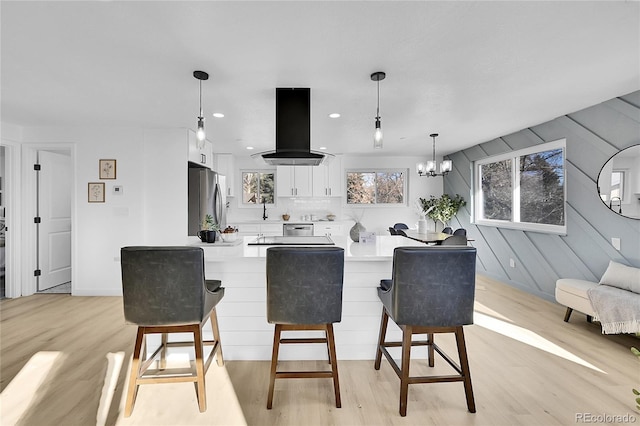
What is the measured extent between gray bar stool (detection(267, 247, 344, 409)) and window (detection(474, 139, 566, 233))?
11.7 feet

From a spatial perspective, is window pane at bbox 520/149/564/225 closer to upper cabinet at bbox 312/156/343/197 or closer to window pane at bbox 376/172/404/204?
window pane at bbox 376/172/404/204

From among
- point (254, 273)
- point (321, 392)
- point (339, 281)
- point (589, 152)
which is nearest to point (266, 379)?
point (321, 392)

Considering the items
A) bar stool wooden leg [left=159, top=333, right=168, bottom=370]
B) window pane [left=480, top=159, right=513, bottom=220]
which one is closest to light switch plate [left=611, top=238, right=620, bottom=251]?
window pane [left=480, top=159, right=513, bottom=220]

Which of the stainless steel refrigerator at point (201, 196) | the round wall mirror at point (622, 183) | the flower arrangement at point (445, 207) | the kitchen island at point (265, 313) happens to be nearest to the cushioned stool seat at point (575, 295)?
the round wall mirror at point (622, 183)

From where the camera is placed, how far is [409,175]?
704 cm

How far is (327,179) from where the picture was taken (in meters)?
6.78

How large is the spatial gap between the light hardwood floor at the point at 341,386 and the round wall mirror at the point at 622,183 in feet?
4.13

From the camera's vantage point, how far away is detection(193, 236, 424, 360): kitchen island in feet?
8.33

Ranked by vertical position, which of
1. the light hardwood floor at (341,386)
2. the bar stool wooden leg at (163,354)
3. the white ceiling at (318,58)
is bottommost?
the light hardwood floor at (341,386)

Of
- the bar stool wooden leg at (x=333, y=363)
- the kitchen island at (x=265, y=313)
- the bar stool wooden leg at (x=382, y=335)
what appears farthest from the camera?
the kitchen island at (x=265, y=313)

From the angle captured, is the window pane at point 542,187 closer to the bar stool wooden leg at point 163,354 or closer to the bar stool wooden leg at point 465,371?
the bar stool wooden leg at point 465,371

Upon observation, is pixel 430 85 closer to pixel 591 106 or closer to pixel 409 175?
pixel 591 106

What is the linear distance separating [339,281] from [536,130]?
4.00 meters

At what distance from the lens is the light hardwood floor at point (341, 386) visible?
188 cm
